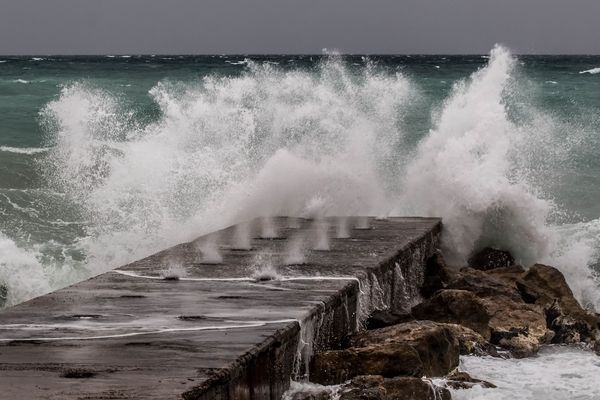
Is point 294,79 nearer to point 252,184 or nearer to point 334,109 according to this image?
point 334,109

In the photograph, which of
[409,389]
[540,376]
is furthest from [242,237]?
[409,389]

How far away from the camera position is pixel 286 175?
11.7 meters

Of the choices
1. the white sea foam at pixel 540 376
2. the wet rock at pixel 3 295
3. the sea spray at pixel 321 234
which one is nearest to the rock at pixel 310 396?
the white sea foam at pixel 540 376

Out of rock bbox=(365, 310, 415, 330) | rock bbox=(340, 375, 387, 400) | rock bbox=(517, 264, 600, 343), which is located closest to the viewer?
rock bbox=(340, 375, 387, 400)

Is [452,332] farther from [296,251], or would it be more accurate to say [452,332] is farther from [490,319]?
[296,251]

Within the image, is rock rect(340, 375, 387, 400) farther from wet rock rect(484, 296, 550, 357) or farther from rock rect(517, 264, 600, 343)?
rock rect(517, 264, 600, 343)

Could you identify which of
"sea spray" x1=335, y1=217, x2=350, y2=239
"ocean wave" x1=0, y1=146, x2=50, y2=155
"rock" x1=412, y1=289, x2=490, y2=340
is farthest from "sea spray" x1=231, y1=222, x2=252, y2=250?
"ocean wave" x1=0, y1=146, x2=50, y2=155

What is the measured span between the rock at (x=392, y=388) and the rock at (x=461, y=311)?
224cm

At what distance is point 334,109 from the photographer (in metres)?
14.3

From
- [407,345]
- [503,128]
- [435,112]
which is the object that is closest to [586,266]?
[503,128]

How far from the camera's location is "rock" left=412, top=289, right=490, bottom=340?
7.75 m

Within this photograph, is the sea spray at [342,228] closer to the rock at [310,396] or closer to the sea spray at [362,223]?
the sea spray at [362,223]

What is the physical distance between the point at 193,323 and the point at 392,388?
1146 mm

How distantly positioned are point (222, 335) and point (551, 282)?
4807mm
